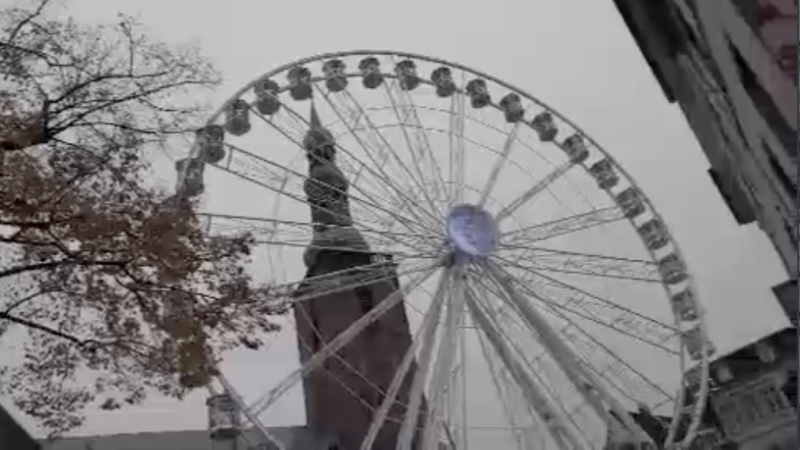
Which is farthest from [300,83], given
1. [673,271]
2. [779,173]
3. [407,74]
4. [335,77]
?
[779,173]

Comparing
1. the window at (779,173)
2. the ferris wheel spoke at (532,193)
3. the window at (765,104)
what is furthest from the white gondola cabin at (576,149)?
the window at (765,104)

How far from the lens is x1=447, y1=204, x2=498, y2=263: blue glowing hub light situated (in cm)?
1730

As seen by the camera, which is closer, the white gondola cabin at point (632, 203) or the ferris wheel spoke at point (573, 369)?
the ferris wheel spoke at point (573, 369)

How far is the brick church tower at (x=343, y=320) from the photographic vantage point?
1786cm

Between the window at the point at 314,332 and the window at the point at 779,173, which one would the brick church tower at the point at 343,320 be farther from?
the window at the point at 779,173

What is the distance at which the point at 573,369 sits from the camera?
56.5 ft

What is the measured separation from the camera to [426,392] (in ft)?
53.4

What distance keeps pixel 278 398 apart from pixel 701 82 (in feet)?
23.7

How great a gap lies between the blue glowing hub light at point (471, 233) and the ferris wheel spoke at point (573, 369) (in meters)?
0.29

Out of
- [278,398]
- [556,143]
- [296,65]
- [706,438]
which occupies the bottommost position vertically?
[706,438]

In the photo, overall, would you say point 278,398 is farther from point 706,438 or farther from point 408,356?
point 706,438

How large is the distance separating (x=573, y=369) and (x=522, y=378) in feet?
3.16

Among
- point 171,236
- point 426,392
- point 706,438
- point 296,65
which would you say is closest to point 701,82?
point 426,392

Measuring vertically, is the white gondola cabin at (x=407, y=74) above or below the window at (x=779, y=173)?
above
